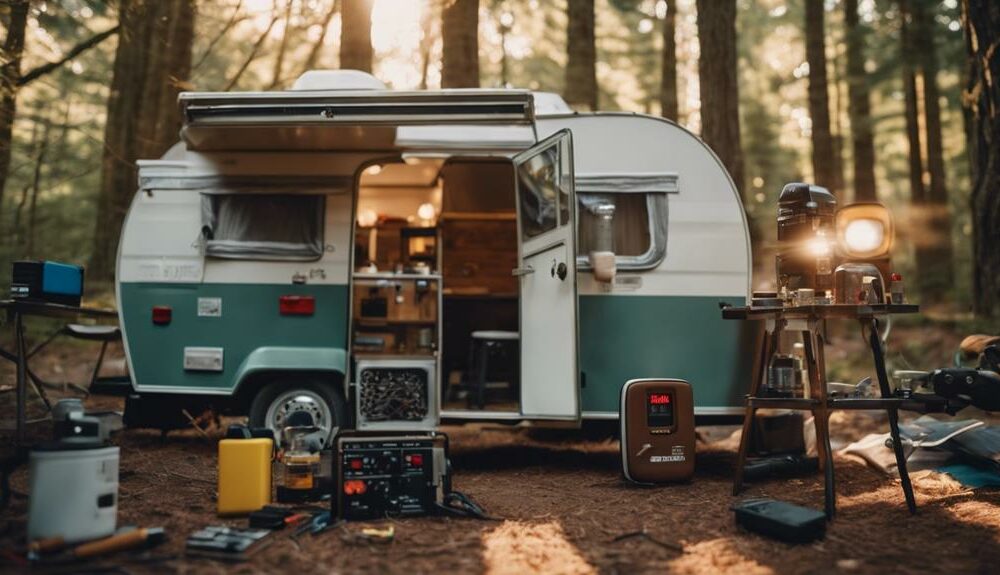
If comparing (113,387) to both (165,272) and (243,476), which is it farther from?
(243,476)

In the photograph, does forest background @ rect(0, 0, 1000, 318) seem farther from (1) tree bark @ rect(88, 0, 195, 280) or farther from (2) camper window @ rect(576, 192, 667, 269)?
(2) camper window @ rect(576, 192, 667, 269)

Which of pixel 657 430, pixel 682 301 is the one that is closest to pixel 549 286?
pixel 682 301

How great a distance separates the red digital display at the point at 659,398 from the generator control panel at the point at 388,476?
1.85 metres

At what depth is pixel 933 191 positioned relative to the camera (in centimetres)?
1469

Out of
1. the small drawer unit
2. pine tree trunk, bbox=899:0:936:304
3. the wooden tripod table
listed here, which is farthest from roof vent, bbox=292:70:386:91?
pine tree trunk, bbox=899:0:936:304

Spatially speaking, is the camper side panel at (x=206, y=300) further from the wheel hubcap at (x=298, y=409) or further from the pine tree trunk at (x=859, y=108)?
the pine tree trunk at (x=859, y=108)

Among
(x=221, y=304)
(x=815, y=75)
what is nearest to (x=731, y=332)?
(x=221, y=304)

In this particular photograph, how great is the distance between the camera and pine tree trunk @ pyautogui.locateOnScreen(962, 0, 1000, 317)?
701cm

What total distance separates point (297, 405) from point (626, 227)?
10.0ft

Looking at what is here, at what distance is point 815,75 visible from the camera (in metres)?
12.7

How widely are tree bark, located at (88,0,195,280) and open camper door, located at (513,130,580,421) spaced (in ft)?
16.3

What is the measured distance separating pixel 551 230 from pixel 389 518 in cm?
261

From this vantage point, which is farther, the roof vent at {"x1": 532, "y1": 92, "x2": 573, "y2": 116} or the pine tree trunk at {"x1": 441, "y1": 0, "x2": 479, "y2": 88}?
the pine tree trunk at {"x1": 441, "y1": 0, "x2": 479, "y2": 88}

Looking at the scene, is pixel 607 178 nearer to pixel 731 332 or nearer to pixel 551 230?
pixel 551 230
